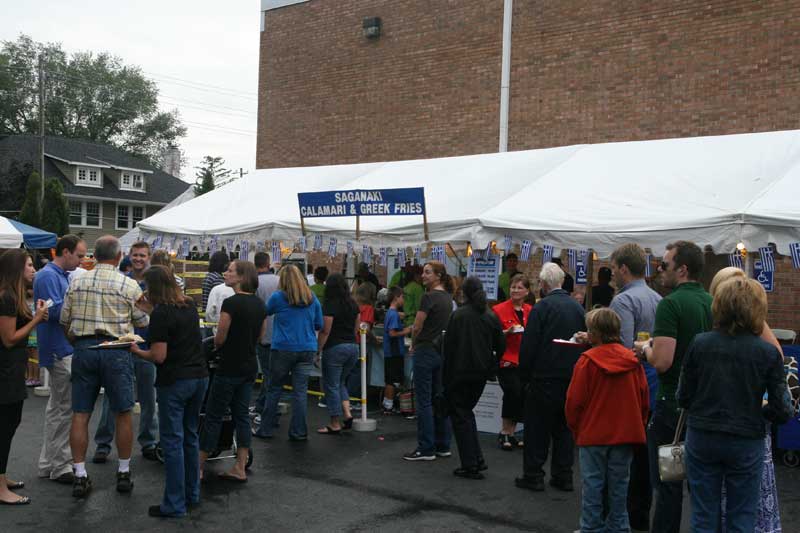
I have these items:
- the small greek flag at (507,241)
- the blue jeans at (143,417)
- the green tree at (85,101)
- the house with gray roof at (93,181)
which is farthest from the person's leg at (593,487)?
the green tree at (85,101)

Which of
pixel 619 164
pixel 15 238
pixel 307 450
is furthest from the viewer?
pixel 15 238

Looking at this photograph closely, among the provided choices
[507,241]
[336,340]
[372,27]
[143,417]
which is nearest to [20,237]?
[372,27]

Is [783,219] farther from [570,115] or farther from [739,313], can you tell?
[570,115]

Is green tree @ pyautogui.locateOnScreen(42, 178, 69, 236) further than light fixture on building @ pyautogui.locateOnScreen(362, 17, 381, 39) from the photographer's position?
Yes

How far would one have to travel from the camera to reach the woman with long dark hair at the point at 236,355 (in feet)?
21.8

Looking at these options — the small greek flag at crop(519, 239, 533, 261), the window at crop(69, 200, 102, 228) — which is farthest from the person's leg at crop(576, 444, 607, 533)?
the window at crop(69, 200, 102, 228)

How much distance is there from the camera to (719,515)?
4.46 m

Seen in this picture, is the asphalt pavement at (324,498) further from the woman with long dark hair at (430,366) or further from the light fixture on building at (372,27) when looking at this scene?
the light fixture on building at (372,27)

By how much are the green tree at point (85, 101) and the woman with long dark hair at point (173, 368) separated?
65306 mm

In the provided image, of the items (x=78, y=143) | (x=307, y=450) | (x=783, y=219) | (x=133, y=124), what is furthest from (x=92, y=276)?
(x=133, y=124)

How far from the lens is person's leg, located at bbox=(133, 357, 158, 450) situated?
7793 mm

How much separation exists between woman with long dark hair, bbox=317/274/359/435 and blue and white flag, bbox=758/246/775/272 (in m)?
4.38

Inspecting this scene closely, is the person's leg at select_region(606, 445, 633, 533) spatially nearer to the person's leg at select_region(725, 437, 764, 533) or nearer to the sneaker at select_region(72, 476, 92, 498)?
the person's leg at select_region(725, 437, 764, 533)

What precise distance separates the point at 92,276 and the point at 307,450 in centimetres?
306
